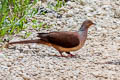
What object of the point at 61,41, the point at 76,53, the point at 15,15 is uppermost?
the point at 15,15

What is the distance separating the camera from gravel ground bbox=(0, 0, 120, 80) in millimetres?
6078

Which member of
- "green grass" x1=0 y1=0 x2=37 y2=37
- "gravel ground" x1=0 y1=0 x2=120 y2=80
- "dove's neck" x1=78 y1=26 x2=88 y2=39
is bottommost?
"gravel ground" x1=0 y1=0 x2=120 y2=80

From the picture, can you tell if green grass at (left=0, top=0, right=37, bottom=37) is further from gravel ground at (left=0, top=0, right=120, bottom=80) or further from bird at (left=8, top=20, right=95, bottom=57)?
bird at (left=8, top=20, right=95, bottom=57)

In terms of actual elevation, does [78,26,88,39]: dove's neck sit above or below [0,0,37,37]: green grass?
below

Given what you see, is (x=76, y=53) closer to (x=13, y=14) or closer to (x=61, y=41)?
(x=61, y=41)

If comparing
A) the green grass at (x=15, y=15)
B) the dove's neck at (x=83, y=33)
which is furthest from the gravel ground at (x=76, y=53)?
the dove's neck at (x=83, y=33)

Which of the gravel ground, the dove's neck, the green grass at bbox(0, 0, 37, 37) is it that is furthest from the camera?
the green grass at bbox(0, 0, 37, 37)

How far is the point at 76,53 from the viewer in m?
7.62

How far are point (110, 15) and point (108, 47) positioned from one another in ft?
7.65

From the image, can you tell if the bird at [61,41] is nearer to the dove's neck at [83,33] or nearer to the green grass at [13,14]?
the dove's neck at [83,33]

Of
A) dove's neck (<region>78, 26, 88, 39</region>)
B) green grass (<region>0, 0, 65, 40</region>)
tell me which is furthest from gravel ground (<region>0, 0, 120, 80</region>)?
dove's neck (<region>78, 26, 88, 39</region>)

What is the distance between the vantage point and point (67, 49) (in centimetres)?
720

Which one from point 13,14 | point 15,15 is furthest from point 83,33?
point 13,14

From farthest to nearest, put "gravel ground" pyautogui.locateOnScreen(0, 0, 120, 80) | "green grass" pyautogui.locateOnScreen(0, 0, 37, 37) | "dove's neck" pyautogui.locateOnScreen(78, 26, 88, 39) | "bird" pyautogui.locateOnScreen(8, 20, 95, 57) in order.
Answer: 1. "green grass" pyautogui.locateOnScreen(0, 0, 37, 37)
2. "dove's neck" pyautogui.locateOnScreen(78, 26, 88, 39)
3. "bird" pyautogui.locateOnScreen(8, 20, 95, 57)
4. "gravel ground" pyautogui.locateOnScreen(0, 0, 120, 80)
